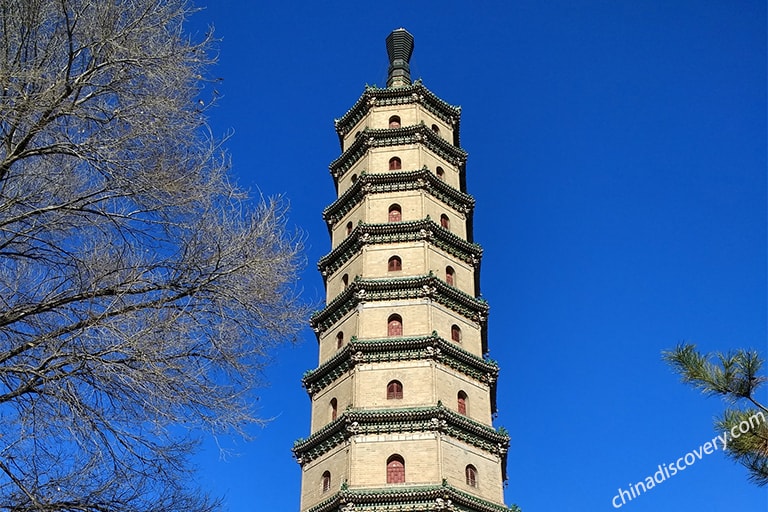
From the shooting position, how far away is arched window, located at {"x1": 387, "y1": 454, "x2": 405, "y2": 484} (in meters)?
25.5

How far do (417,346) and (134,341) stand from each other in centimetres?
1925

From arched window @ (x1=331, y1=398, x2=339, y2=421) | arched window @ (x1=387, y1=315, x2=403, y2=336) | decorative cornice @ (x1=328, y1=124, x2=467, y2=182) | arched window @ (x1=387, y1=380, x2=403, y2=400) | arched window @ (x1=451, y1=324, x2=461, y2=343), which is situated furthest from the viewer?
decorative cornice @ (x1=328, y1=124, x2=467, y2=182)

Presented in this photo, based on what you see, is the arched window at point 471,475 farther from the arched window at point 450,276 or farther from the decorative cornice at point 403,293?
the arched window at point 450,276

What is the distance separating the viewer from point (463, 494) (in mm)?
25047

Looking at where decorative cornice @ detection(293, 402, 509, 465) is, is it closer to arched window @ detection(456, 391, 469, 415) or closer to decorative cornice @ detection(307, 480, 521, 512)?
arched window @ detection(456, 391, 469, 415)

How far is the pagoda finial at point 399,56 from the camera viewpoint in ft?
133

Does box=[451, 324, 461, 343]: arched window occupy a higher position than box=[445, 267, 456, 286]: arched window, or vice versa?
box=[445, 267, 456, 286]: arched window

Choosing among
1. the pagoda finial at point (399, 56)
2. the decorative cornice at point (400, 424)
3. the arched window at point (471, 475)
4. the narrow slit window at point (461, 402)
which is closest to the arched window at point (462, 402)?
the narrow slit window at point (461, 402)

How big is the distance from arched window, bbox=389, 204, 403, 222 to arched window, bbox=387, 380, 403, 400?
282 inches

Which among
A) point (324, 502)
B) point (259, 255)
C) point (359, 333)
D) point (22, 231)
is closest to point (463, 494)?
point (324, 502)

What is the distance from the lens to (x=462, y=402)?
92.5 ft

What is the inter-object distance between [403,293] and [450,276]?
2594 mm

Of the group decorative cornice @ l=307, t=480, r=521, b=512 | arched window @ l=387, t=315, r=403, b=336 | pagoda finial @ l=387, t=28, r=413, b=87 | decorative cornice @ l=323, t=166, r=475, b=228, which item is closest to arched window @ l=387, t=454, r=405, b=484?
decorative cornice @ l=307, t=480, r=521, b=512

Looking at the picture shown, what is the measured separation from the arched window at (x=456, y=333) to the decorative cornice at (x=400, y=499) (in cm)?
616
